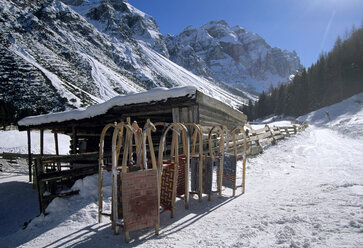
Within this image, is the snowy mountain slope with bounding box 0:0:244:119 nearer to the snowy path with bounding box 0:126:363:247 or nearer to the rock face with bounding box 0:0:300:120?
the rock face with bounding box 0:0:300:120

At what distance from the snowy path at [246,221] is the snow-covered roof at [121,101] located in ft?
8.94

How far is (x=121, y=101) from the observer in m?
7.14

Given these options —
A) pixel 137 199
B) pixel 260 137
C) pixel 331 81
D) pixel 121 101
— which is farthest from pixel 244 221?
pixel 331 81

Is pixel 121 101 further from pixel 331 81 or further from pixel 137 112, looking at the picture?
pixel 331 81

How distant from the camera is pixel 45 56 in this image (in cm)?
8381

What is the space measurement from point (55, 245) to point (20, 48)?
323ft

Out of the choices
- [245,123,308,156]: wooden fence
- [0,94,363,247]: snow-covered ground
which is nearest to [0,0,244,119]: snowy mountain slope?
[245,123,308,156]: wooden fence

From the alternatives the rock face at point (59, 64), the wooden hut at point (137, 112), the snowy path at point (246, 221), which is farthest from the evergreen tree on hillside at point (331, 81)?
the snowy path at point (246, 221)

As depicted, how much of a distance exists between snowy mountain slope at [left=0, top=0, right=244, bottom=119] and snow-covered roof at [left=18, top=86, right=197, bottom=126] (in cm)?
6031

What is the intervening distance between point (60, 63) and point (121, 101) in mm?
93602

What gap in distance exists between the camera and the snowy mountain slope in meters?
63.9

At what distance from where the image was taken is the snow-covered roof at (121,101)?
623 cm

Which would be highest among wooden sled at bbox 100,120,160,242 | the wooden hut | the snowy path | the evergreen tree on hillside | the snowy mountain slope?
the snowy mountain slope

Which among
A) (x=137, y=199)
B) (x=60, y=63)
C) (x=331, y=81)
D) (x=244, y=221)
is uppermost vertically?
(x=60, y=63)
